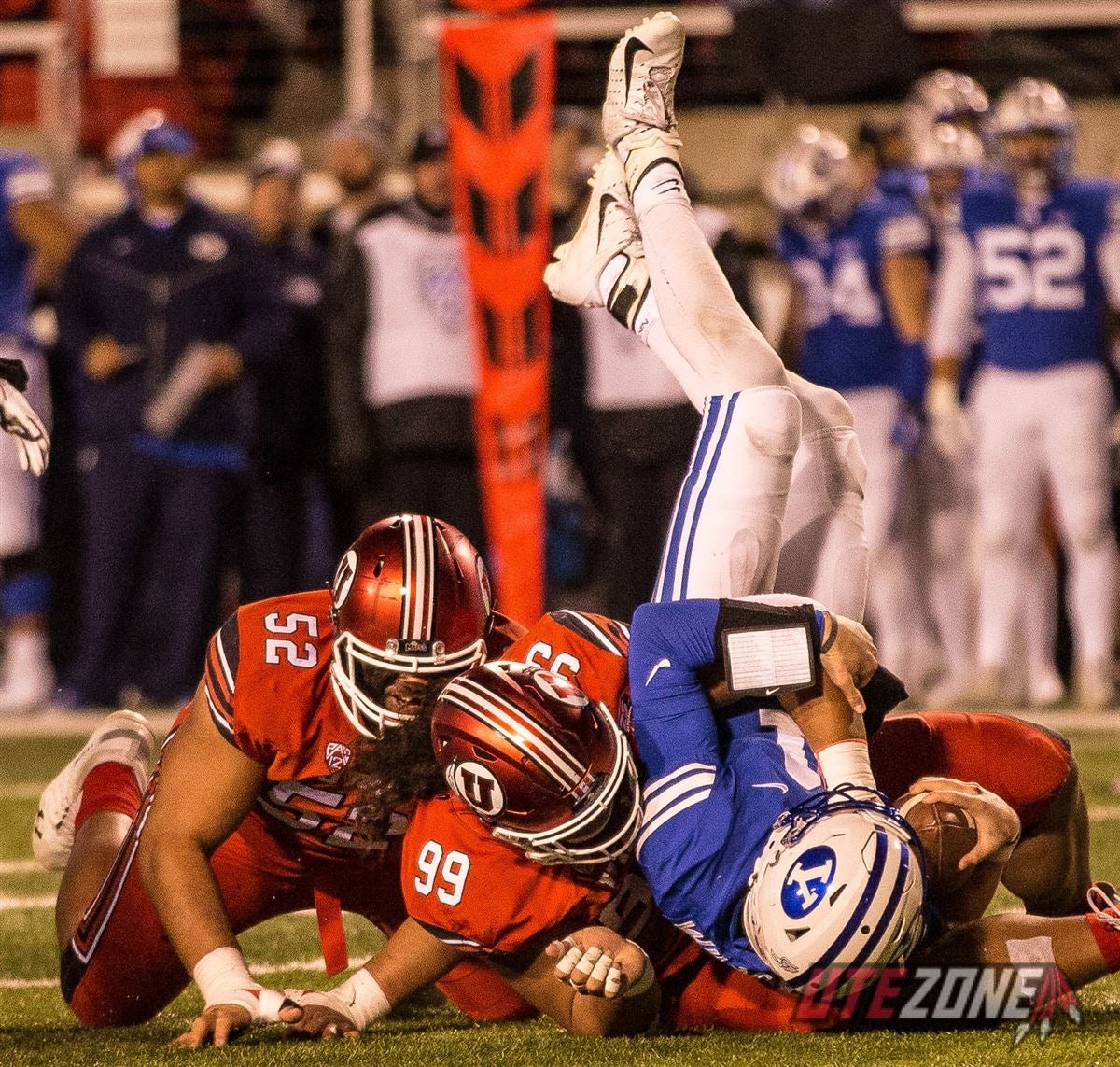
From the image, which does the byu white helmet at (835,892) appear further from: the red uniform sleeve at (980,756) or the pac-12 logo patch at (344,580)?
the pac-12 logo patch at (344,580)

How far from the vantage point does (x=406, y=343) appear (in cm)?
738

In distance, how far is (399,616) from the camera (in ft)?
10.7

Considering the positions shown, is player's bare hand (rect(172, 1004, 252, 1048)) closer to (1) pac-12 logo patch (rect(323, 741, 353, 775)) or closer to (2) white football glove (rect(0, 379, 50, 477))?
(1) pac-12 logo patch (rect(323, 741, 353, 775))

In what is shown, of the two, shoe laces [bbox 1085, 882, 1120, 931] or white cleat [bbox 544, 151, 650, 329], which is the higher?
white cleat [bbox 544, 151, 650, 329]

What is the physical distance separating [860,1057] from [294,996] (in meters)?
0.81

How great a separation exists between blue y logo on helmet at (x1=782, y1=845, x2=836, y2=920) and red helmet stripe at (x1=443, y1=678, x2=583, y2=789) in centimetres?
32

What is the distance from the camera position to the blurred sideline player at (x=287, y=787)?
10.7 feet

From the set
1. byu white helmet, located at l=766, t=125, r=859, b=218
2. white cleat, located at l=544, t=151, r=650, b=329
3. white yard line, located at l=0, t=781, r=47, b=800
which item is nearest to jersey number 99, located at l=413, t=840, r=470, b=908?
white cleat, located at l=544, t=151, r=650, b=329

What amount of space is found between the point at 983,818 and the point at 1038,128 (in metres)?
4.48

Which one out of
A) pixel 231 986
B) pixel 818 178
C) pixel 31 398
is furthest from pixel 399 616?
pixel 818 178

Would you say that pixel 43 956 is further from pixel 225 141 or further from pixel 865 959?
pixel 225 141

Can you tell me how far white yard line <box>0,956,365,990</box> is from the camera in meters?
3.82

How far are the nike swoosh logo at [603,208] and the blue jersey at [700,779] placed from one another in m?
1.06

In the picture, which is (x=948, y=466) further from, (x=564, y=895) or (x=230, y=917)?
(x=564, y=895)
